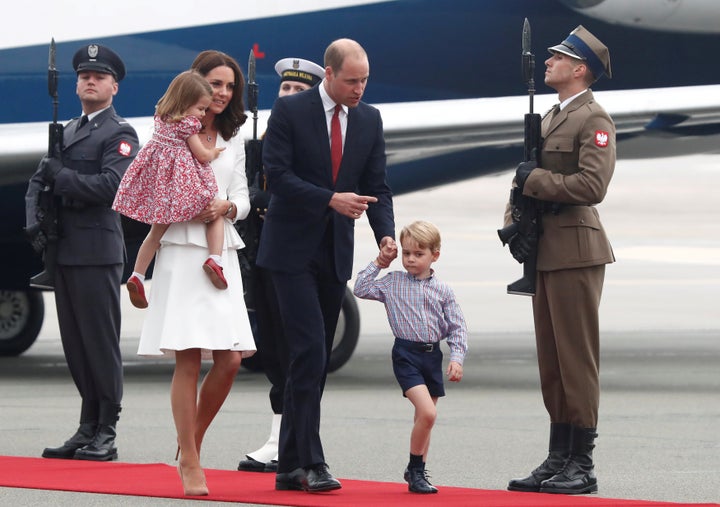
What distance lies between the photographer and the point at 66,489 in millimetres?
6438

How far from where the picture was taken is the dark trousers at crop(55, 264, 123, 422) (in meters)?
7.66

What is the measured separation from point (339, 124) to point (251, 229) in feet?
4.04

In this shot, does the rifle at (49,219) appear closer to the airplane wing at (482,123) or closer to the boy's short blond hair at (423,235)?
the boy's short blond hair at (423,235)

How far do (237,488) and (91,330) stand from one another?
1547 millimetres

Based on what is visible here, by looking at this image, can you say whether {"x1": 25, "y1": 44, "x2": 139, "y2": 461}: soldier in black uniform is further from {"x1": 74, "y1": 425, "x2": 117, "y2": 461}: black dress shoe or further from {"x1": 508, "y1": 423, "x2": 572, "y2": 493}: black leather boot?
{"x1": 508, "y1": 423, "x2": 572, "y2": 493}: black leather boot

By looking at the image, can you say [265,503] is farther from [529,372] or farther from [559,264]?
[529,372]

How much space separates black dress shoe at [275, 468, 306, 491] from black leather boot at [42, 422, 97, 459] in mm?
1413

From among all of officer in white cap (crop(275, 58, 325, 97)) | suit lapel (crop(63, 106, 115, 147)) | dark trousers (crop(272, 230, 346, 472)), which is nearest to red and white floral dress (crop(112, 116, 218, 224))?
dark trousers (crop(272, 230, 346, 472))

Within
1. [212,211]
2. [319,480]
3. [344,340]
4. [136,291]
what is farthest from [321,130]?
[344,340]

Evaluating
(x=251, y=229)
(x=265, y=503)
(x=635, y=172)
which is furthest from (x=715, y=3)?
(x=635, y=172)

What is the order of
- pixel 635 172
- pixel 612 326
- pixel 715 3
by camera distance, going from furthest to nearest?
pixel 635 172 < pixel 612 326 < pixel 715 3

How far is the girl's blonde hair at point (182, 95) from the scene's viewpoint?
635 centimetres

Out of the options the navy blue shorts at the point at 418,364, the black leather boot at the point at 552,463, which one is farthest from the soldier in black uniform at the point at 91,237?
the black leather boot at the point at 552,463

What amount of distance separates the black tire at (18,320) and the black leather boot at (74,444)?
5.96 m
